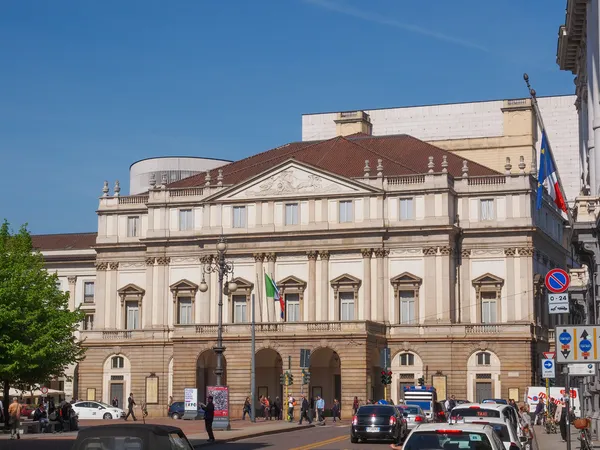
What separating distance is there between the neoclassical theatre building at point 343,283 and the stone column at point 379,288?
102 millimetres

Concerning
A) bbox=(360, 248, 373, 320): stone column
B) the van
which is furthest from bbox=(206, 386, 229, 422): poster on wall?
bbox=(360, 248, 373, 320): stone column

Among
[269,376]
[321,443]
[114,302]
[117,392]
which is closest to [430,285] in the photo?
[269,376]

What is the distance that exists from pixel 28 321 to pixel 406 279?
31.3m

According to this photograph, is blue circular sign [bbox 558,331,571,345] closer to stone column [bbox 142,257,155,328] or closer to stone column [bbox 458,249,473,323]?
stone column [bbox 458,249,473,323]

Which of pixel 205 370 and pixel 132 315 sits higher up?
pixel 132 315

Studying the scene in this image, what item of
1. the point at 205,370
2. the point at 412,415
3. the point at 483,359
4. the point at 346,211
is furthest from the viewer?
the point at 205,370

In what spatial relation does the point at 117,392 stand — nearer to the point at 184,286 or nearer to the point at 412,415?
the point at 184,286

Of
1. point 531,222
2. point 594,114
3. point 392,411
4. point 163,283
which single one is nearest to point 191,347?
point 163,283

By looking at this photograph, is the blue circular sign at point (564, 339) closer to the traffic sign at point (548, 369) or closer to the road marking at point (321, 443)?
the road marking at point (321, 443)

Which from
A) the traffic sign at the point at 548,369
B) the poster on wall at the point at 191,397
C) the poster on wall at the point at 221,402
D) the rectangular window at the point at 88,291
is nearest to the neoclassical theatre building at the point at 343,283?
the rectangular window at the point at 88,291

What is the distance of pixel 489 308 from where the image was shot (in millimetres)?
82938

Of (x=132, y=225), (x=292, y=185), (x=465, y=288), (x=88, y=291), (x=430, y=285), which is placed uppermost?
(x=292, y=185)

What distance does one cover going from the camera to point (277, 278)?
282ft

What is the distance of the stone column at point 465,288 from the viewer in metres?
83.2
